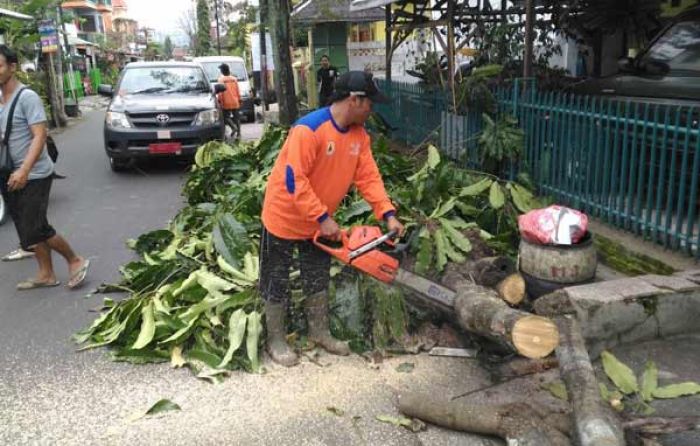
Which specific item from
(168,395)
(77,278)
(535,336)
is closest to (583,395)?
(535,336)

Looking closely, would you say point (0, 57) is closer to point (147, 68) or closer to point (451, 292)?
point (451, 292)

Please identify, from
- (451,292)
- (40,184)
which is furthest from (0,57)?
(451,292)

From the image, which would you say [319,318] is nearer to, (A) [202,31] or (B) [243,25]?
(B) [243,25]

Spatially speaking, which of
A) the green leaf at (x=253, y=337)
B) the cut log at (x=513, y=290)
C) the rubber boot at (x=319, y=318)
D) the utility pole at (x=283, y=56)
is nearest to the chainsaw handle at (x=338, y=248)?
the rubber boot at (x=319, y=318)

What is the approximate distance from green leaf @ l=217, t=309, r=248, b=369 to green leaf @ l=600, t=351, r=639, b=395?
2.34 meters

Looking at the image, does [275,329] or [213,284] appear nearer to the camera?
[275,329]

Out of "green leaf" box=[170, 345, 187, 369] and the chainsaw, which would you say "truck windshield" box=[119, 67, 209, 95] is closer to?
"green leaf" box=[170, 345, 187, 369]

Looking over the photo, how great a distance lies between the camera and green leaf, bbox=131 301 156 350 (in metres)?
4.43

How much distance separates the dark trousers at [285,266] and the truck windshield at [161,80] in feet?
28.4

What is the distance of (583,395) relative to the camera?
3.21 metres

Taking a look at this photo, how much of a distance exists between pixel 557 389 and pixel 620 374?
0.40 metres

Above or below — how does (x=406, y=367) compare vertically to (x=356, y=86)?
below

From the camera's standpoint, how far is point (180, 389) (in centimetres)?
405

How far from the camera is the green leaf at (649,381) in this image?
3740 mm
